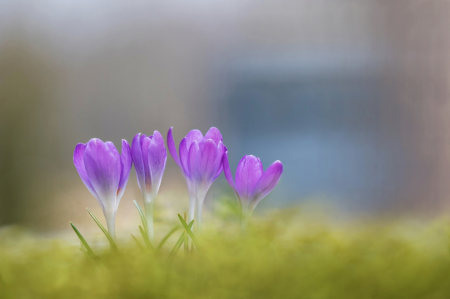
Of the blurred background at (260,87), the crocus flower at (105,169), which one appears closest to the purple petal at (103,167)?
the crocus flower at (105,169)

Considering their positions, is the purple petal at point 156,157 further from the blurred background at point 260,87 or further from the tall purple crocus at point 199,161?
the blurred background at point 260,87

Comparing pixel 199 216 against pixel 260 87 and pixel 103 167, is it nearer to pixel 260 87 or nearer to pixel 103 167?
pixel 103 167

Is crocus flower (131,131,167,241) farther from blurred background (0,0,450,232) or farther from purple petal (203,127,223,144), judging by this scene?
blurred background (0,0,450,232)

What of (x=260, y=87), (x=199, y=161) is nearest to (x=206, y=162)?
(x=199, y=161)

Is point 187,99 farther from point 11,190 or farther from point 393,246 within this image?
point 393,246

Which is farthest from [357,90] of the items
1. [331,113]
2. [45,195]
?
[45,195]

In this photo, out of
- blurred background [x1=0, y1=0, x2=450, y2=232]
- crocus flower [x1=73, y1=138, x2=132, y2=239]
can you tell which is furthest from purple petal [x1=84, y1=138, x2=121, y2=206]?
blurred background [x1=0, y1=0, x2=450, y2=232]
